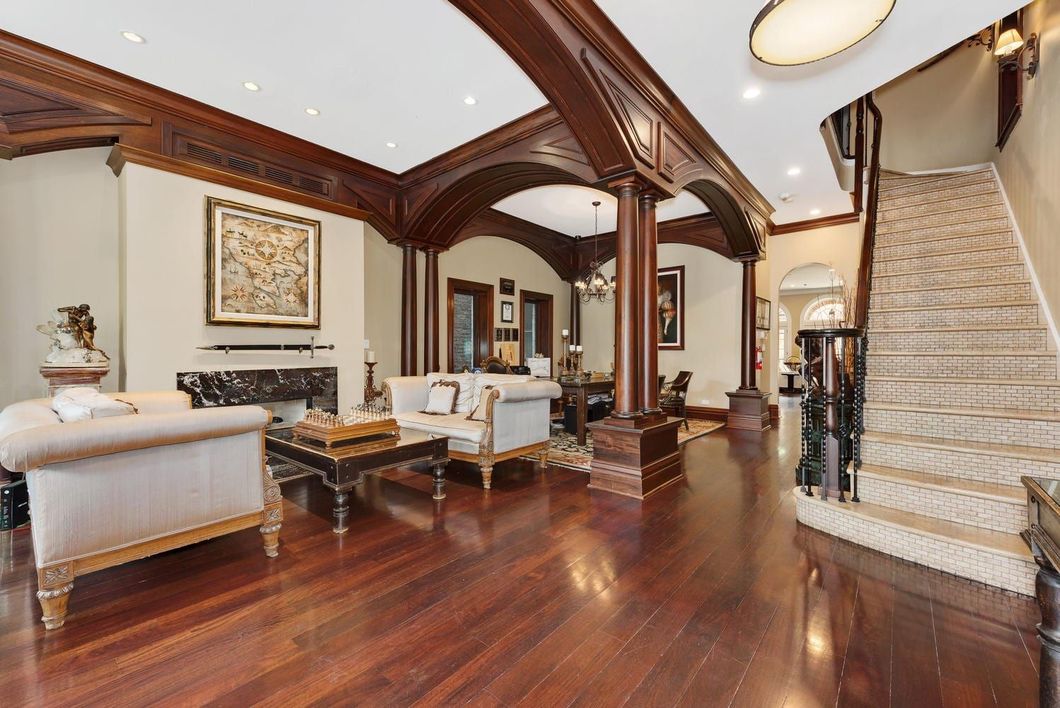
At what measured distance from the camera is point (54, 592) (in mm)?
1825

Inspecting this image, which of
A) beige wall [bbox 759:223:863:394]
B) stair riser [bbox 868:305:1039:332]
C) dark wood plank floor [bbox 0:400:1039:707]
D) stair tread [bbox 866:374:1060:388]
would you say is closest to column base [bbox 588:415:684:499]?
dark wood plank floor [bbox 0:400:1039:707]

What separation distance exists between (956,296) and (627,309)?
264 centimetres

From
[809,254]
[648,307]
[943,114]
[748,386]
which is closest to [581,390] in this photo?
[648,307]

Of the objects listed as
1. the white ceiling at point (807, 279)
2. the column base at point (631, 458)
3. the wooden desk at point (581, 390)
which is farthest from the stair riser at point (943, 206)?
the white ceiling at point (807, 279)

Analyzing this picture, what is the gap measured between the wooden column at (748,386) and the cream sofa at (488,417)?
350 cm

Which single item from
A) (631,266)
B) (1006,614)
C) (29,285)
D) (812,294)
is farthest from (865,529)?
(812,294)

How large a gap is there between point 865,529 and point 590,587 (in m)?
1.65

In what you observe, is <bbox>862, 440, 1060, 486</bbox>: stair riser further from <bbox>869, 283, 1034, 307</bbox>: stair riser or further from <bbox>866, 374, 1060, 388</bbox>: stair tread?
<bbox>869, 283, 1034, 307</bbox>: stair riser

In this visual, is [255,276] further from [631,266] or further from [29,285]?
[631,266]

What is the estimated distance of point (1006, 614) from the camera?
190 cm

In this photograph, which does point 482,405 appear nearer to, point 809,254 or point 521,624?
point 521,624

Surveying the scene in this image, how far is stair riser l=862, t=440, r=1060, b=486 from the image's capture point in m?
2.33

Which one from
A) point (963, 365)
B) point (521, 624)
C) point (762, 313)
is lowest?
point (521, 624)

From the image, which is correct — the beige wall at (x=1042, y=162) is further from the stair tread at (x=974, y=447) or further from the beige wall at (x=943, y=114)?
the beige wall at (x=943, y=114)
